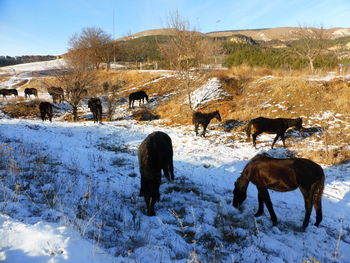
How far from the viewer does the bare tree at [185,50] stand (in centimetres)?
1509

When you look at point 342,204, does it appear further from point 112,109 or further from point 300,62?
point 300,62

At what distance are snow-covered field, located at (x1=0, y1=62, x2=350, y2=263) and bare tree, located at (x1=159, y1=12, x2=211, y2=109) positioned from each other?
10813mm

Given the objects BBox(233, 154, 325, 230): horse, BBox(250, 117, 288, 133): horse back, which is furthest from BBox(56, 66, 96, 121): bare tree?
BBox(233, 154, 325, 230): horse

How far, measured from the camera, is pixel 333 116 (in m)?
12.3

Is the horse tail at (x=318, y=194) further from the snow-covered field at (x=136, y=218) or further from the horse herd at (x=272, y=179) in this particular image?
the snow-covered field at (x=136, y=218)

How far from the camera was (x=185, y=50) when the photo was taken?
15477 mm

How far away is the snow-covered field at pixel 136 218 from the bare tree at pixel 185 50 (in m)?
10.8

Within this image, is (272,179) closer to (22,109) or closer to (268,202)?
(268,202)

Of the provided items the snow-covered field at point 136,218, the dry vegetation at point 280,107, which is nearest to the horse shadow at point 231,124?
the dry vegetation at point 280,107

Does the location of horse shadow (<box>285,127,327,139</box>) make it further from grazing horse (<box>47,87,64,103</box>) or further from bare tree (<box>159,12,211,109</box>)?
grazing horse (<box>47,87,64,103</box>)

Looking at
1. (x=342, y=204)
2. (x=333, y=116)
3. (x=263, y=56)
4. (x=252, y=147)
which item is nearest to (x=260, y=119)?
(x=252, y=147)

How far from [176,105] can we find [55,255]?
17740 mm

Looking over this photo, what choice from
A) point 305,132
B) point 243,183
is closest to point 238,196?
point 243,183

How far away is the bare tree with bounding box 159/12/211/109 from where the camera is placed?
1509 cm
